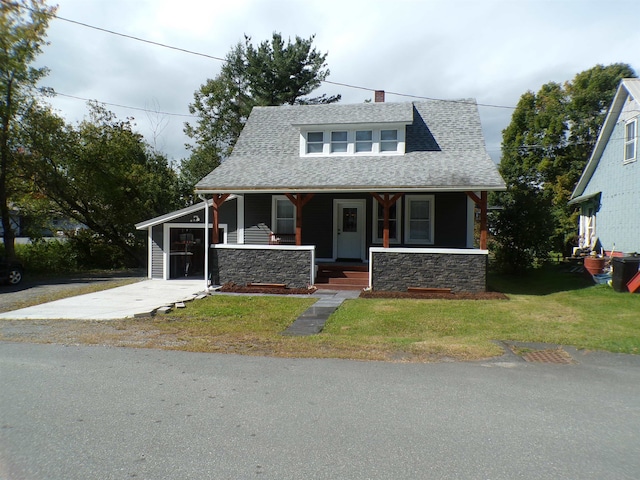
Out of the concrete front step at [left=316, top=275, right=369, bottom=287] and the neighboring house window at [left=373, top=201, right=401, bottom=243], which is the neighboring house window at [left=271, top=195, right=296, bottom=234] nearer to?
the concrete front step at [left=316, top=275, right=369, bottom=287]

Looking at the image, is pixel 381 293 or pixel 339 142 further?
pixel 339 142

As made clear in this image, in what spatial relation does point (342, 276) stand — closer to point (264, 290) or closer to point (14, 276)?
point (264, 290)

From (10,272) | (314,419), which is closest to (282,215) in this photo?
(10,272)

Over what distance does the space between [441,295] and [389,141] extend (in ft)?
20.5

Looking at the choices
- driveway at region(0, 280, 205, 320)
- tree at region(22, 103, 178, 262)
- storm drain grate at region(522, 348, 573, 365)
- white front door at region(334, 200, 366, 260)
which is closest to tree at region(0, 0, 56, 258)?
tree at region(22, 103, 178, 262)

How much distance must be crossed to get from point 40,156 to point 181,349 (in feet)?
58.8

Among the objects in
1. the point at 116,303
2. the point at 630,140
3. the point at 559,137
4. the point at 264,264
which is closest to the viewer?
the point at 116,303

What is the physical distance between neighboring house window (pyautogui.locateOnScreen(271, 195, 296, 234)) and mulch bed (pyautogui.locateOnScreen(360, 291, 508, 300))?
15.6 feet

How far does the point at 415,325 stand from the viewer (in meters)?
9.07

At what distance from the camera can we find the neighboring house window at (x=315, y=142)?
663 inches

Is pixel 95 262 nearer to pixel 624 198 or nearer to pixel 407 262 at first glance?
pixel 407 262

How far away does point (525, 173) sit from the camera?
29922 millimetres

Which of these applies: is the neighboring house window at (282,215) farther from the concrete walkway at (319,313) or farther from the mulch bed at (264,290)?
the concrete walkway at (319,313)

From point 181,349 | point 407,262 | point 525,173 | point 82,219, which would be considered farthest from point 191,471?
point 525,173
